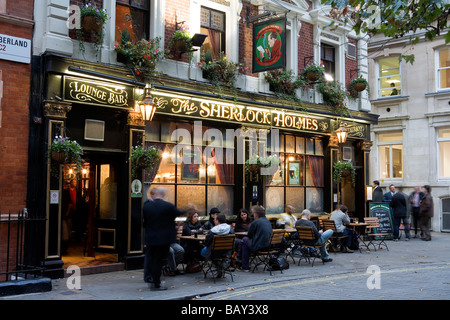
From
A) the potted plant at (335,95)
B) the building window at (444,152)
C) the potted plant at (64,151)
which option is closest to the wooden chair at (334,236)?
the potted plant at (335,95)

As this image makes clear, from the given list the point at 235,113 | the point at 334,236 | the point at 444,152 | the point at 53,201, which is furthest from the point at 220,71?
the point at 444,152

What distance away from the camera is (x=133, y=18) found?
40.7 feet

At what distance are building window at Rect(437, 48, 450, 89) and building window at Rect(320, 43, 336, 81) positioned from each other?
7.38 m

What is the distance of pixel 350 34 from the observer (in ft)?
61.1

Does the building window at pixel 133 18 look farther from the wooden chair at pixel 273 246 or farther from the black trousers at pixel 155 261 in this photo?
the wooden chair at pixel 273 246

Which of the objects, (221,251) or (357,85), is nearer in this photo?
(221,251)

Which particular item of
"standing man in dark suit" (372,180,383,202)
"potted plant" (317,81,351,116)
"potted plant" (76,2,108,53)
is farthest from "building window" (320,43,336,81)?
"potted plant" (76,2,108,53)

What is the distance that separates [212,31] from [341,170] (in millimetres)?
6809

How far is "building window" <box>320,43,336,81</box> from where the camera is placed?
702 inches

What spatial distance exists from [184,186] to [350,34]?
381 inches

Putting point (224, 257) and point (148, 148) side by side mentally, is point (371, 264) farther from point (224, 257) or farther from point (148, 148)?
point (148, 148)

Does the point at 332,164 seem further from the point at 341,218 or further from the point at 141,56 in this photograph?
the point at 141,56

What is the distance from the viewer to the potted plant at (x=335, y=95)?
17.0 meters

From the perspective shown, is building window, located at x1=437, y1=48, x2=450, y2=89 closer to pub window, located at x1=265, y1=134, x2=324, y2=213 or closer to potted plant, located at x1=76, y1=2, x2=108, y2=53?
pub window, located at x1=265, y1=134, x2=324, y2=213
